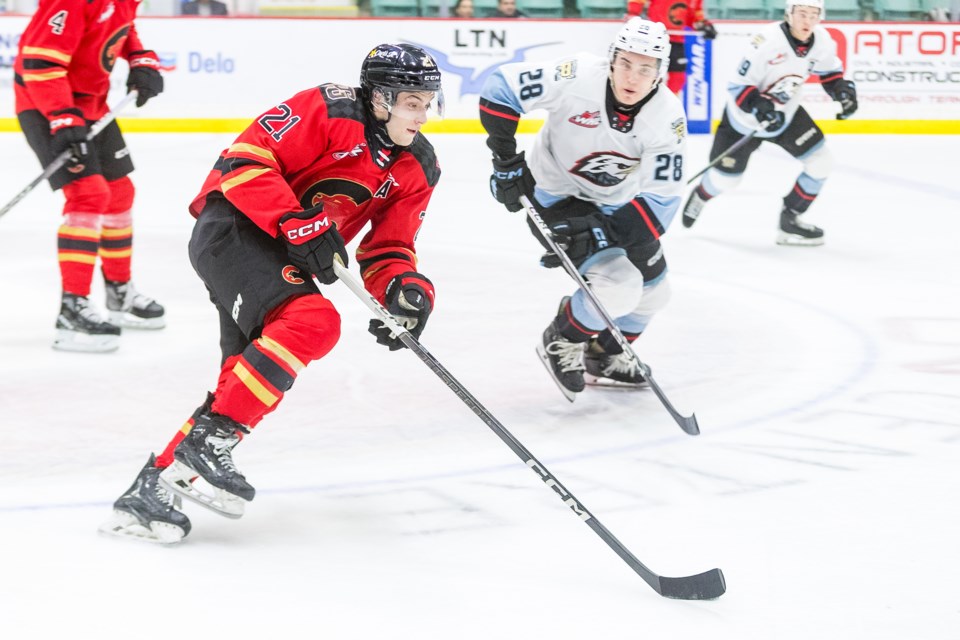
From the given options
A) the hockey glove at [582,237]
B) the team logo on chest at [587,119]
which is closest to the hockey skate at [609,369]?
the hockey glove at [582,237]

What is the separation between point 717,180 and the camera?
6.00m

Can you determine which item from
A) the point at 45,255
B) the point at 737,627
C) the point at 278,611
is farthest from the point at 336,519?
the point at 45,255

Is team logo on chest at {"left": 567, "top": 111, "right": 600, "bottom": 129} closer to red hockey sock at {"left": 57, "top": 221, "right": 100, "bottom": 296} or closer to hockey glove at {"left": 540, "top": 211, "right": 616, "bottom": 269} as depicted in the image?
hockey glove at {"left": 540, "top": 211, "right": 616, "bottom": 269}

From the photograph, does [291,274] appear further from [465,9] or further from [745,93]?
[465,9]

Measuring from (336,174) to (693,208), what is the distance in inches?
148

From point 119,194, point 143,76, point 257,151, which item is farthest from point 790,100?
point 257,151

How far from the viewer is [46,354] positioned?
3.94 m

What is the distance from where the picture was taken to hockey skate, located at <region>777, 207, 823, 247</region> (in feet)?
19.1

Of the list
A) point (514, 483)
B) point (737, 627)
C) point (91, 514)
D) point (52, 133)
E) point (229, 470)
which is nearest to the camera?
point (737, 627)

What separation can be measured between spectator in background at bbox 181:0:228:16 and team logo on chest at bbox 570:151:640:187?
18.4 ft

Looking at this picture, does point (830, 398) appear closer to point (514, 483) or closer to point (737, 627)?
point (514, 483)

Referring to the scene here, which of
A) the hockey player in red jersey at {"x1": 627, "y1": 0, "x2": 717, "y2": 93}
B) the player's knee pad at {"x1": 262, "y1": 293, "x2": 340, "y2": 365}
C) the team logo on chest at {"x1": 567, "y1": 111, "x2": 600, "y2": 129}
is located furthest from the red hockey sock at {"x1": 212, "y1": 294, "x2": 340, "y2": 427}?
the hockey player in red jersey at {"x1": 627, "y1": 0, "x2": 717, "y2": 93}

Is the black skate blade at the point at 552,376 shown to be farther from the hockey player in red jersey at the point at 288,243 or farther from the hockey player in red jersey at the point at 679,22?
the hockey player in red jersey at the point at 679,22

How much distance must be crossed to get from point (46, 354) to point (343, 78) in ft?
16.7
